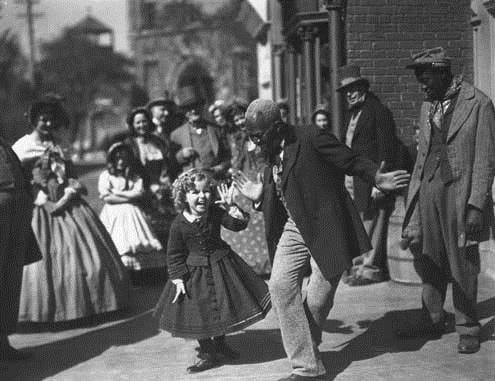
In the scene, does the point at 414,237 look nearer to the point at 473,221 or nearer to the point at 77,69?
the point at 473,221

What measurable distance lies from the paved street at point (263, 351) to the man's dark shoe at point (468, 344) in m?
0.04

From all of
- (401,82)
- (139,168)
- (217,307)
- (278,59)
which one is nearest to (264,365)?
(217,307)

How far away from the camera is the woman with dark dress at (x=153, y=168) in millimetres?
8977

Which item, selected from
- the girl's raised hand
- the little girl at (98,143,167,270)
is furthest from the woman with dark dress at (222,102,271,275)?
the girl's raised hand

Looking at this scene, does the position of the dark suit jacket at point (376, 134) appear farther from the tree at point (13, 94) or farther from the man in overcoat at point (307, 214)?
the tree at point (13, 94)

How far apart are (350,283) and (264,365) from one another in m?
2.69

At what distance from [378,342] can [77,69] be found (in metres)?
63.5

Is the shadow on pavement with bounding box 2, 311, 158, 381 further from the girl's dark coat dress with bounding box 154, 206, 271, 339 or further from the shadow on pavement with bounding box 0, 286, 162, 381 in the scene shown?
the girl's dark coat dress with bounding box 154, 206, 271, 339

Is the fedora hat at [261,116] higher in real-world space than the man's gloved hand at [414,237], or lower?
higher

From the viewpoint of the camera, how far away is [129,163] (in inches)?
336

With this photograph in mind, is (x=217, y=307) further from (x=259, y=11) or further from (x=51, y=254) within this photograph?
(x=259, y=11)

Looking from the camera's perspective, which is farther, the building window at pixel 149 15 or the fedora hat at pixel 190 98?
the building window at pixel 149 15

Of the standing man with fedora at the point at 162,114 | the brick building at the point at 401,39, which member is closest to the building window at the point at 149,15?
the standing man with fedora at the point at 162,114

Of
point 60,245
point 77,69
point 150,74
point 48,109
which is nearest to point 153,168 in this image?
point 48,109
